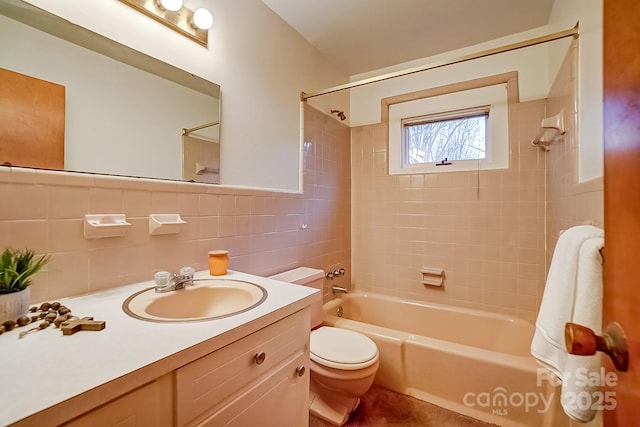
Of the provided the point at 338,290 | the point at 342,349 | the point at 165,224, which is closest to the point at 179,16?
the point at 165,224

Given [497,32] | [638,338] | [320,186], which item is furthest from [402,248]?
[638,338]

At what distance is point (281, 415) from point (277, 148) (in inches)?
55.9

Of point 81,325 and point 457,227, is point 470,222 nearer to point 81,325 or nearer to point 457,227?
point 457,227

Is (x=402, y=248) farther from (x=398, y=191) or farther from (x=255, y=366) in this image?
(x=255, y=366)

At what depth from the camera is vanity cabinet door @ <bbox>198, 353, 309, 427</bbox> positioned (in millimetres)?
673

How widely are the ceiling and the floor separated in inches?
95.8

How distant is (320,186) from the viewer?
7.10 ft

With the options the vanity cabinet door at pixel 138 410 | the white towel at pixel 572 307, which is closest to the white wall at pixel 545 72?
the white towel at pixel 572 307

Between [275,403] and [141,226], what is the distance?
0.79 m

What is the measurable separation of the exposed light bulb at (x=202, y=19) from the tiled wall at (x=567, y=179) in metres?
1.74

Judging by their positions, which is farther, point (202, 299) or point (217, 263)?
point (217, 263)

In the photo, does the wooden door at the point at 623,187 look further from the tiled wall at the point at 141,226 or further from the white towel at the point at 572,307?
the tiled wall at the point at 141,226

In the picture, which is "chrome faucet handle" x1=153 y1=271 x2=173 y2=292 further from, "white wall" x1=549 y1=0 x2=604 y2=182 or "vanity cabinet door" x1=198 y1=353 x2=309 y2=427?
"white wall" x1=549 y1=0 x2=604 y2=182

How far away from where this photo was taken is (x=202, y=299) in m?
1.05
